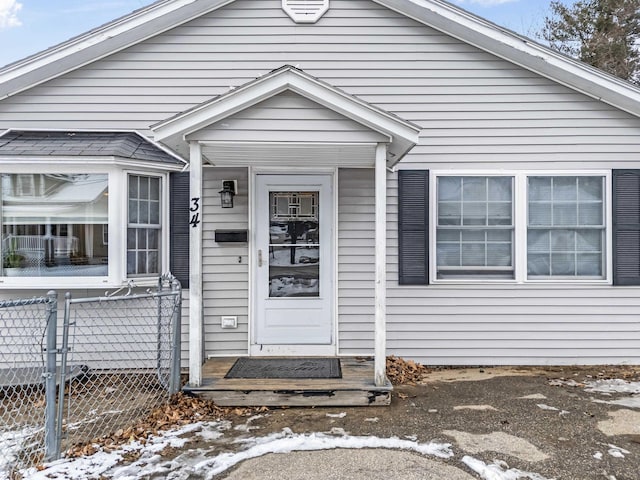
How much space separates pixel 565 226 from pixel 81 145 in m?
5.46

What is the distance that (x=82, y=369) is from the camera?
5.17 metres

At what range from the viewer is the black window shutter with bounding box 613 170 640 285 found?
5332 millimetres

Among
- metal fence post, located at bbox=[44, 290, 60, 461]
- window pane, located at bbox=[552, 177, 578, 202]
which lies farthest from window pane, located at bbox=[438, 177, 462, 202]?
metal fence post, located at bbox=[44, 290, 60, 461]

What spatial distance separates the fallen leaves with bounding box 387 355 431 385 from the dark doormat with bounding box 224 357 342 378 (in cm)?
58

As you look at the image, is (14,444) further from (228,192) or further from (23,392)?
(228,192)

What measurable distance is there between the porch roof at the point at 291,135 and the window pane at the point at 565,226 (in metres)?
2.12

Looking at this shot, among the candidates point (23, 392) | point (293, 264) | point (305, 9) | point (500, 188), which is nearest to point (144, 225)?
point (293, 264)

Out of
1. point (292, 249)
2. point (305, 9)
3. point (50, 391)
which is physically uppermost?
point (305, 9)

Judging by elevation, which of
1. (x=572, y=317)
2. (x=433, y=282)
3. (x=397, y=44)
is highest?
(x=397, y=44)

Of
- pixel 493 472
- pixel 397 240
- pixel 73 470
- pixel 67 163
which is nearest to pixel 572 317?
pixel 397 240

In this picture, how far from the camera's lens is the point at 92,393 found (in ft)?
15.3

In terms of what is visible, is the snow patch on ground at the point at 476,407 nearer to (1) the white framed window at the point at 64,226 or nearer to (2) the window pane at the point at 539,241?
(2) the window pane at the point at 539,241

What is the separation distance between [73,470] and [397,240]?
374 centimetres

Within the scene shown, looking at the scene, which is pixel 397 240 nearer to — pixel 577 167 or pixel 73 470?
pixel 577 167
